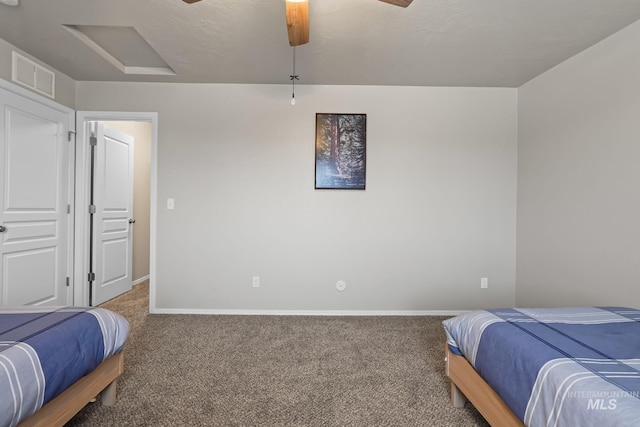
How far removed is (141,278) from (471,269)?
14.2 feet

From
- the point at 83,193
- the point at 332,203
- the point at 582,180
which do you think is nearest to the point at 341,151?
the point at 332,203

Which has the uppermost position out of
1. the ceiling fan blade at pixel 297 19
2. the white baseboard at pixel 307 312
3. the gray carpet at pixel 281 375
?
the ceiling fan blade at pixel 297 19

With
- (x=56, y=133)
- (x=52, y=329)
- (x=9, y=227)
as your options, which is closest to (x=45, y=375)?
(x=52, y=329)

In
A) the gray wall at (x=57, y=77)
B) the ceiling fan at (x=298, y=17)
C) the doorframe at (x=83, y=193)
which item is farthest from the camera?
the doorframe at (x=83, y=193)

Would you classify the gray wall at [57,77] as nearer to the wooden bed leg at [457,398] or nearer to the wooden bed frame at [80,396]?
the wooden bed frame at [80,396]

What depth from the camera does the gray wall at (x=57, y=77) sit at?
228 centimetres

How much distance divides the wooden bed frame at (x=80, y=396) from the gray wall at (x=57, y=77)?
2.43 meters

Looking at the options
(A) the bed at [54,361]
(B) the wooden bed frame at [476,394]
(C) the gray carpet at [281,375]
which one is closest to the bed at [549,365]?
(B) the wooden bed frame at [476,394]

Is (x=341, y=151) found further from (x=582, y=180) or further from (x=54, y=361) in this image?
(x=54, y=361)

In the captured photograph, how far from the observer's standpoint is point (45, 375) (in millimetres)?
1098

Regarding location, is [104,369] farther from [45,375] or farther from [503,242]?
[503,242]

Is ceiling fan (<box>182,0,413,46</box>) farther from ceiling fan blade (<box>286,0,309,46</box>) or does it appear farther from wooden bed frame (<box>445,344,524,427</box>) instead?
wooden bed frame (<box>445,344,524,427</box>)

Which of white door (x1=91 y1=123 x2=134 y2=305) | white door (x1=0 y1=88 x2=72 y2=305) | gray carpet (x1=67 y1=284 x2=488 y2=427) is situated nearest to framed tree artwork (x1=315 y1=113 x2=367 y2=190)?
gray carpet (x1=67 y1=284 x2=488 y2=427)

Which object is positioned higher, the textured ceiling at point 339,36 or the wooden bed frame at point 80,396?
the textured ceiling at point 339,36
